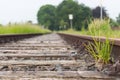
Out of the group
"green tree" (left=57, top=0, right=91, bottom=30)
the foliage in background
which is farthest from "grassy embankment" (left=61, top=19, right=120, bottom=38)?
"green tree" (left=57, top=0, right=91, bottom=30)

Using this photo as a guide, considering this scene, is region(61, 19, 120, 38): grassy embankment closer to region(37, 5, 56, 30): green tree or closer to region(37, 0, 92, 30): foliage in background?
region(37, 0, 92, 30): foliage in background

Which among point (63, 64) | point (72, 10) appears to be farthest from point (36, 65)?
point (72, 10)

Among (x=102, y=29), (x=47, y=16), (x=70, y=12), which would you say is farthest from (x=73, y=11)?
(x=102, y=29)

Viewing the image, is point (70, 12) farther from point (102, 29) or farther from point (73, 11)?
point (102, 29)

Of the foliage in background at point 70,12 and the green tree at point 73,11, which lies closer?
the foliage in background at point 70,12

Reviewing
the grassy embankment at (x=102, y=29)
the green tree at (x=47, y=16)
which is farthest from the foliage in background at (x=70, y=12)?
the grassy embankment at (x=102, y=29)

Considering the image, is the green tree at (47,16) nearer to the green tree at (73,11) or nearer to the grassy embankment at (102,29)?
the green tree at (73,11)

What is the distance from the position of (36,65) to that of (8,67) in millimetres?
398

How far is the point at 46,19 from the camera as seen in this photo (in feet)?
398

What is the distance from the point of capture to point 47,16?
404ft

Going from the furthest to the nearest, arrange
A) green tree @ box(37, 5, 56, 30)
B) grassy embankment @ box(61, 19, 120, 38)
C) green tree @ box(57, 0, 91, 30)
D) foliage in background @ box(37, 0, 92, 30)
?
1. green tree @ box(37, 5, 56, 30)
2. green tree @ box(57, 0, 91, 30)
3. foliage in background @ box(37, 0, 92, 30)
4. grassy embankment @ box(61, 19, 120, 38)

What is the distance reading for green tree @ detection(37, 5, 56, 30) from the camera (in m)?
111

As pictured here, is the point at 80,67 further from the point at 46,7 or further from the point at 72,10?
the point at 46,7

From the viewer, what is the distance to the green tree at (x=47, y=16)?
4370 inches
